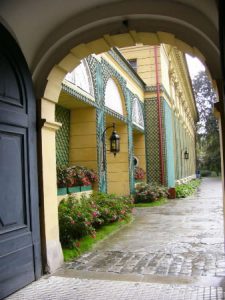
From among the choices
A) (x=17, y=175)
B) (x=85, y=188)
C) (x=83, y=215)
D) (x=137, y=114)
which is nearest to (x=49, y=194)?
(x=17, y=175)

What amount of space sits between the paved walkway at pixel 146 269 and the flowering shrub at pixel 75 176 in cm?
145

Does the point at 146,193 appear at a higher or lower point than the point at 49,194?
lower

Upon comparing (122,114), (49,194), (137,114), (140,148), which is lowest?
(49,194)

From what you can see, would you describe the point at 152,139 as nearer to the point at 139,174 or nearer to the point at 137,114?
the point at 137,114

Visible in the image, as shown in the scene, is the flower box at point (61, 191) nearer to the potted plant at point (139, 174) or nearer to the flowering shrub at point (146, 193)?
the flowering shrub at point (146, 193)

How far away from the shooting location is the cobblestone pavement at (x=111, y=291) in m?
4.09

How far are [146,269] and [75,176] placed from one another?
367cm

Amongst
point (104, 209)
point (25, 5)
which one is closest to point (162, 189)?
point (104, 209)

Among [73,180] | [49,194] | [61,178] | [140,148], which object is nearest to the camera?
[49,194]

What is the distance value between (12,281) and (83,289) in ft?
2.76

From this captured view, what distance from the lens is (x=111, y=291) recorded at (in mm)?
4309

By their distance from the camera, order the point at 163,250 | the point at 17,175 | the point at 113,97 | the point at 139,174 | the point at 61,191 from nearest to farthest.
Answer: the point at 17,175 < the point at 163,250 < the point at 61,191 < the point at 113,97 < the point at 139,174

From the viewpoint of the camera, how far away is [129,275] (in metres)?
4.92

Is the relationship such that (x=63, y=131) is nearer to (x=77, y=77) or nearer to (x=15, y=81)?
(x=77, y=77)
